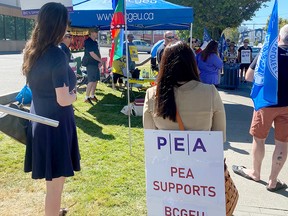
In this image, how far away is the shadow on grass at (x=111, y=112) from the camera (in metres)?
6.76

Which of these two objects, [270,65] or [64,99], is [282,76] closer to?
[270,65]

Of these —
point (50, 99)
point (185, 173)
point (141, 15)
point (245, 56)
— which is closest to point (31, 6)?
point (141, 15)

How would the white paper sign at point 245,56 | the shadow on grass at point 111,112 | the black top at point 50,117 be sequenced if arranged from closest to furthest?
the black top at point 50,117, the shadow on grass at point 111,112, the white paper sign at point 245,56

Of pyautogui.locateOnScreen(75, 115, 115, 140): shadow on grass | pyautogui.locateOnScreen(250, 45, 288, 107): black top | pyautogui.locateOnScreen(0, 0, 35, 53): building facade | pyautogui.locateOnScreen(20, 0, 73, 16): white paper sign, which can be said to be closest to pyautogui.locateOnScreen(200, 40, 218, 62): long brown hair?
pyautogui.locateOnScreen(75, 115, 115, 140): shadow on grass

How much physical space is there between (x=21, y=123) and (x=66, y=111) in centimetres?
44

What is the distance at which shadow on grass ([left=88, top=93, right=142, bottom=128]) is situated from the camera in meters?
6.76

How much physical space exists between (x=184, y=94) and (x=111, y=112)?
5609 mm

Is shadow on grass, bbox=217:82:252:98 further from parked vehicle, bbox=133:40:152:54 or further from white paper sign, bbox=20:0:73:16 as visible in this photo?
parked vehicle, bbox=133:40:152:54

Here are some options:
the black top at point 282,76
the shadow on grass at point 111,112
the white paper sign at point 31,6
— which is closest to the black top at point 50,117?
the black top at point 282,76

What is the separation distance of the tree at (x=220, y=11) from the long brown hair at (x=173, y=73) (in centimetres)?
1294

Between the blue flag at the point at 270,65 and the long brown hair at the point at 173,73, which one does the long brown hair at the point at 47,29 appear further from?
the blue flag at the point at 270,65

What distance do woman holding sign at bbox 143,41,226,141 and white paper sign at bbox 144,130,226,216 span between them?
0.11 m

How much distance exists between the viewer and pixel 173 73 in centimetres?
215

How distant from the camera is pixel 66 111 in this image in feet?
8.31
